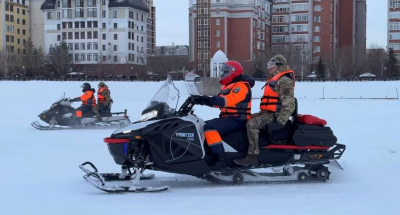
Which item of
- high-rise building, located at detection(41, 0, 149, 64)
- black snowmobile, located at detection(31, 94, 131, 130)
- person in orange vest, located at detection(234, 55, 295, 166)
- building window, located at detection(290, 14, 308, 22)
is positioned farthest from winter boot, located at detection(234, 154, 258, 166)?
building window, located at detection(290, 14, 308, 22)

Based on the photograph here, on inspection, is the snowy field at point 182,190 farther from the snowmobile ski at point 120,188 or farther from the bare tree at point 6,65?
the bare tree at point 6,65

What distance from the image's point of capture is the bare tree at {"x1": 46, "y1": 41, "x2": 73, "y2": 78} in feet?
208

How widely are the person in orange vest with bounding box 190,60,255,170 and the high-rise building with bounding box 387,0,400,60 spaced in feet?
254

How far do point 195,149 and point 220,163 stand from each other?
419 mm

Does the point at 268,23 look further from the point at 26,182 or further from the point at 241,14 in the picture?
the point at 26,182

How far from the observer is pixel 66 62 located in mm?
64312

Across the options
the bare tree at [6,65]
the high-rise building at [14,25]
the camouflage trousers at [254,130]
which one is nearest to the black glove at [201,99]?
the camouflage trousers at [254,130]

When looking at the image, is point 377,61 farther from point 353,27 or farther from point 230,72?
point 230,72

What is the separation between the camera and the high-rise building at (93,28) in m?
70.8

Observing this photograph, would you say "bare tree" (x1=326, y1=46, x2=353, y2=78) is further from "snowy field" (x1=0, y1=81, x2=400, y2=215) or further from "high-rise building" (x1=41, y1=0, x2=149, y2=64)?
"snowy field" (x1=0, y1=81, x2=400, y2=215)

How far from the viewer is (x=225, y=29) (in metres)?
69.6

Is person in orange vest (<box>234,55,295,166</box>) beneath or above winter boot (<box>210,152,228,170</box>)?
above

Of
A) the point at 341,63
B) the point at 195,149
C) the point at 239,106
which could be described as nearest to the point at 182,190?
the point at 195,149

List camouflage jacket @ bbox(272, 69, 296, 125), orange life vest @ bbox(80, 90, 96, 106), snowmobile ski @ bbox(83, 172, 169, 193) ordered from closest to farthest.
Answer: snowmobile ski @ bbox(83, 172, 169, 193) < camouflage jacket @ bbox(272, 69, 296, 125) < orange life vest @ bbox(80, 90, 96, 106)
